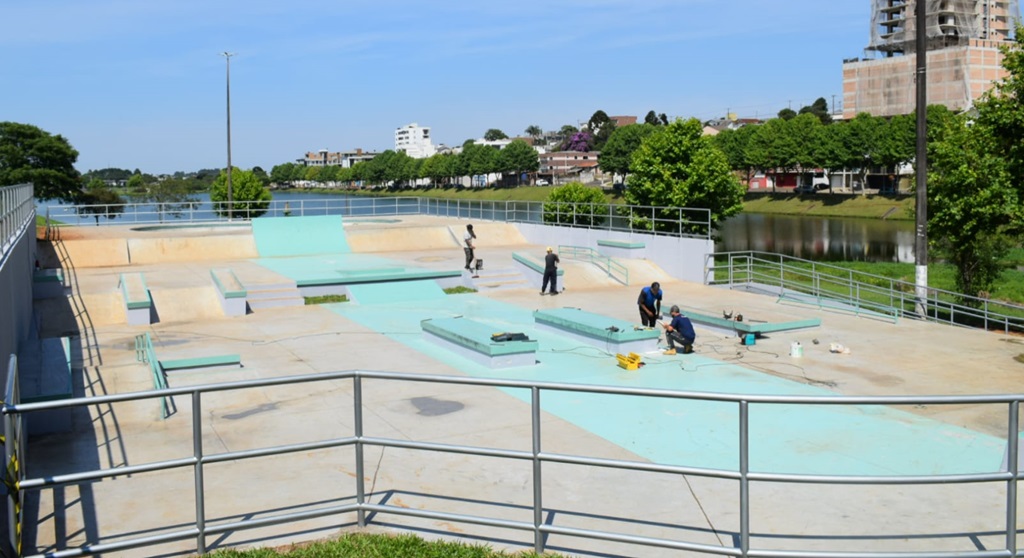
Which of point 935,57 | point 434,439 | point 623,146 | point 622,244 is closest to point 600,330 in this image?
point 434,439

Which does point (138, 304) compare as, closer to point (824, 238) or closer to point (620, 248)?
point (620, 248)

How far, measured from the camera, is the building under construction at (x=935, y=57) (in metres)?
112

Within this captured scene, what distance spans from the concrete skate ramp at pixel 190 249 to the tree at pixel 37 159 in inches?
1383

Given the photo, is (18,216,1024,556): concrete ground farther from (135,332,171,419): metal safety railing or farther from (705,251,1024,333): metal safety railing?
(705,251,1024,333): metal safety railing

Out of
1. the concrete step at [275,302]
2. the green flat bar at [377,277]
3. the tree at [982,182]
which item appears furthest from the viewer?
the tree at [982,182]

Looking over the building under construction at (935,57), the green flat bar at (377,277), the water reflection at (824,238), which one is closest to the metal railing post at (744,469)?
the green flat bar at (377,277)

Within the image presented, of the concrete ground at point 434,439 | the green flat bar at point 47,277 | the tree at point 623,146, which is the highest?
the tree at point 623,146

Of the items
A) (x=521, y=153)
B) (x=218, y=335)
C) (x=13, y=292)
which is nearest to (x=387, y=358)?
(x=218, y=335)

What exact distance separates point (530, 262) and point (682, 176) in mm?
28977

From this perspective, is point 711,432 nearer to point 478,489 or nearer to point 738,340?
point 478,489

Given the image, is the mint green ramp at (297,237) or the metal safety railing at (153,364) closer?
the metal safety railing at (153,364)

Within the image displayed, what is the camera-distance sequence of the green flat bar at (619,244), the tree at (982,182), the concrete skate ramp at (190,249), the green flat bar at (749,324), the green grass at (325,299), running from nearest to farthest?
the green flat bar at (749,324) < the green grass at (325,299) < the tree at (982,182) < the green flat bar at (619,244) < the concrete skate ramp at (190,249)

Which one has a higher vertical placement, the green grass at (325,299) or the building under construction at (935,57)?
the building under construction at (935,57)

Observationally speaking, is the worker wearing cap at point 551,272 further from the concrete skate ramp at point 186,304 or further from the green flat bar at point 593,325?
the concrete skate ramp at point 186,304
